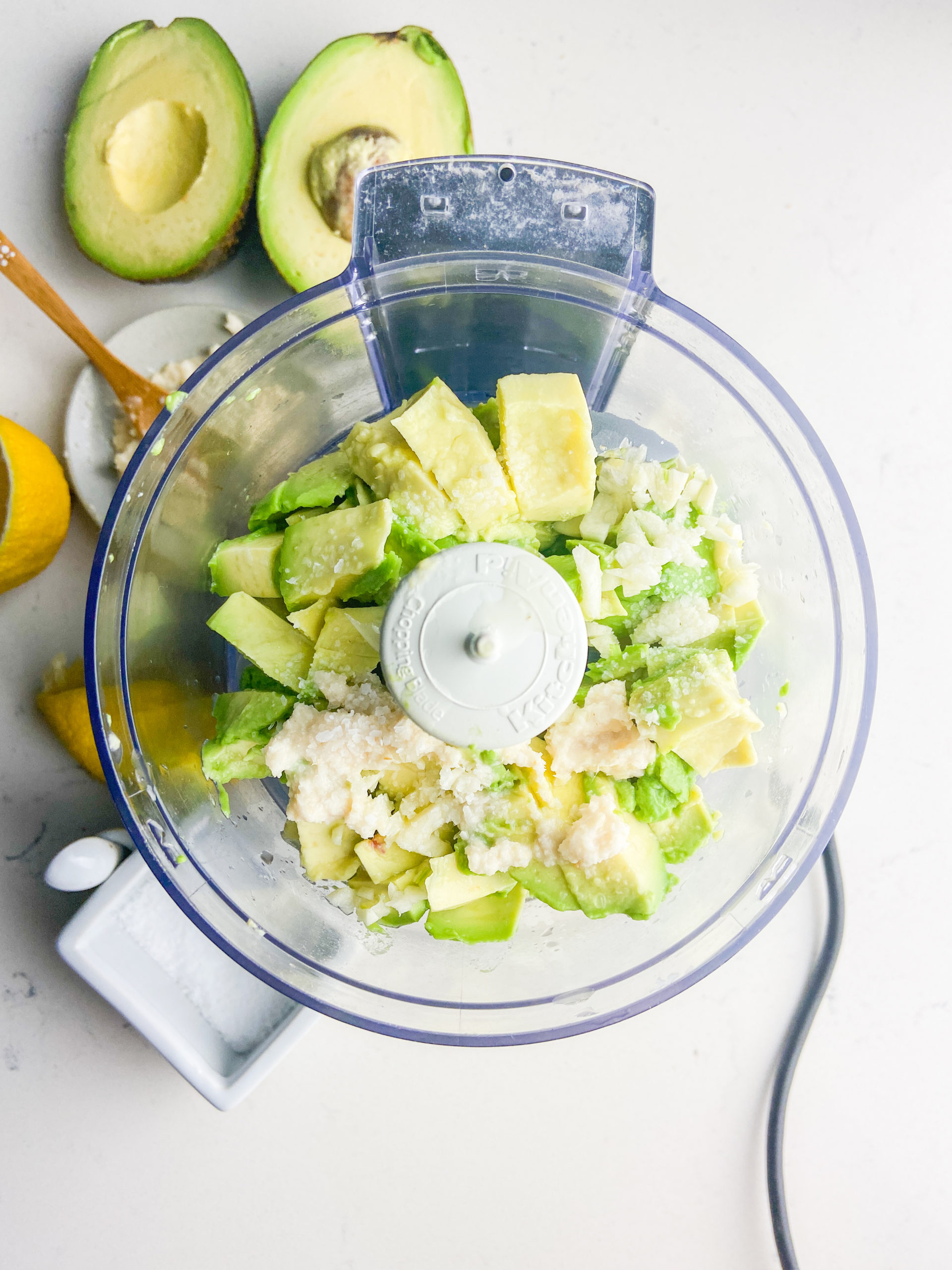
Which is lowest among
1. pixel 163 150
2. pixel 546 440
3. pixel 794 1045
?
pixel 794 1045

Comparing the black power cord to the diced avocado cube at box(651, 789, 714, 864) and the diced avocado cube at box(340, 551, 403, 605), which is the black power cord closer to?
the diced avocado cube at box(651, 789, 714, 864)

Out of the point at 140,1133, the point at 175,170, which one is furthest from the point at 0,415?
the point at 140,1133

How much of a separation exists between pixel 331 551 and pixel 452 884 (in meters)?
0.25

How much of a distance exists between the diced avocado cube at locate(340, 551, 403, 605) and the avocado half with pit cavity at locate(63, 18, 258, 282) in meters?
0.43

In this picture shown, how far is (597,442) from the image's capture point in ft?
2.63

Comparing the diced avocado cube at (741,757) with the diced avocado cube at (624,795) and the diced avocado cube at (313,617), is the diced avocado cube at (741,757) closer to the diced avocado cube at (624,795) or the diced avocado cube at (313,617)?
the diced avocado cube at (624,795)

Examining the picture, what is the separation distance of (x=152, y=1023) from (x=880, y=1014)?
30.8 inches

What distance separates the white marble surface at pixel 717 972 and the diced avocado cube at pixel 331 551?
0.38m

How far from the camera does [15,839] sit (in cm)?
91

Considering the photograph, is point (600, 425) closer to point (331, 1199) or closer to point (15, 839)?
point (15, 839)

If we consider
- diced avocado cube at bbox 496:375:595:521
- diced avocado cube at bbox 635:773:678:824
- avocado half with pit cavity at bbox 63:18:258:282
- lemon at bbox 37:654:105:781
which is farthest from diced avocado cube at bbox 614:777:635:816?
avocado half with pit cavity at bbox 63:18:258:282

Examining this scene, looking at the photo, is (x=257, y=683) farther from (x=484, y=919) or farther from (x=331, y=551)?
(x=484, y=919)

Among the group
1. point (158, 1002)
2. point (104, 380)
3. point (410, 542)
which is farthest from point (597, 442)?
point (158, 1002)

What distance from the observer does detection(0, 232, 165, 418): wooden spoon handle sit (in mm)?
846
